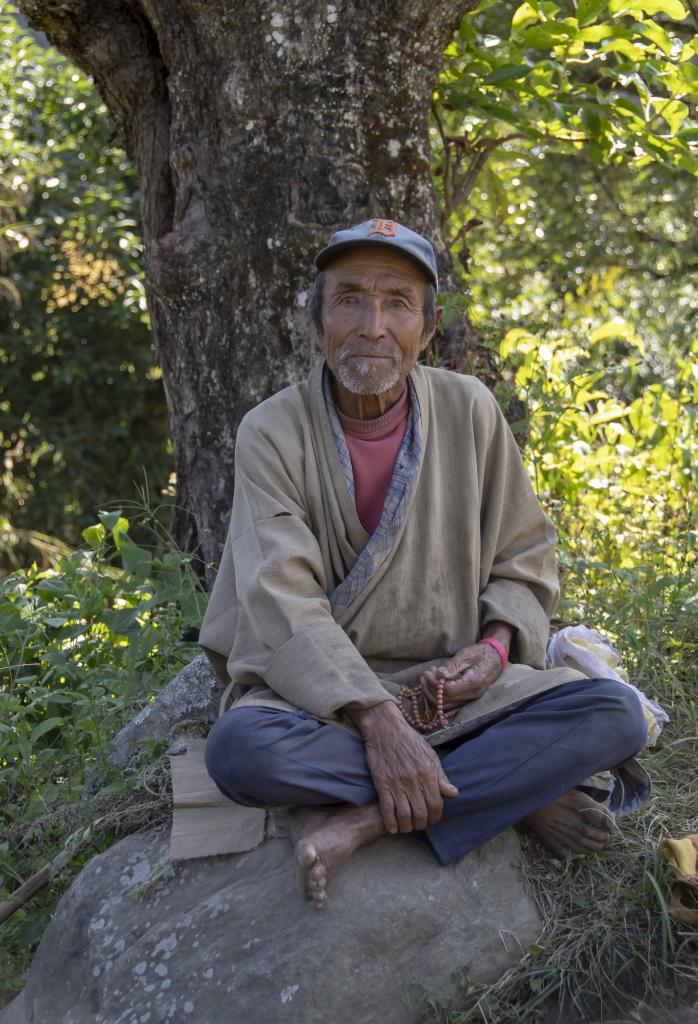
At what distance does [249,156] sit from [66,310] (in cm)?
466

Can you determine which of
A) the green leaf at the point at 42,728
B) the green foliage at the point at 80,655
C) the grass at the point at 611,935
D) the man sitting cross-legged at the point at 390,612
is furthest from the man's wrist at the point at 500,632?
the green leaf at the point at 42,728

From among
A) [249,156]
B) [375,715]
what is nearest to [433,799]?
[375,715]

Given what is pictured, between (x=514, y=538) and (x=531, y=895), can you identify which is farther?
(x=514, y=538)

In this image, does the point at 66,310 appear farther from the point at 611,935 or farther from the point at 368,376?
the point at 611,935

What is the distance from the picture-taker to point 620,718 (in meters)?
3.02

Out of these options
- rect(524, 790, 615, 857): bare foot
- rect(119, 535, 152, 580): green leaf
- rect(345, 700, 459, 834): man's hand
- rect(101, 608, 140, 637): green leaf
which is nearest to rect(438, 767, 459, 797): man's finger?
rect(345, 700, 459, 834): man's hand

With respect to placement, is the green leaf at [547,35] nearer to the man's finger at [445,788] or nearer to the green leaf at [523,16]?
the green leaf at [523,16]

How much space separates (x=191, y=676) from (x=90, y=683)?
552mm

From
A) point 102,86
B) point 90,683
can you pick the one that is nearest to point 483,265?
point 102,86

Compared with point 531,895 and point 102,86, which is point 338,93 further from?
point 531,895

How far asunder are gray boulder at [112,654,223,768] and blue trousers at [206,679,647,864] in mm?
830

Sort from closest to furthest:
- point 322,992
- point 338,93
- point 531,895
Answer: point 322,992 < point 531,895 < point 338,93

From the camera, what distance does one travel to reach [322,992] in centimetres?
280

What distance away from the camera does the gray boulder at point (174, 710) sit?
385cm
